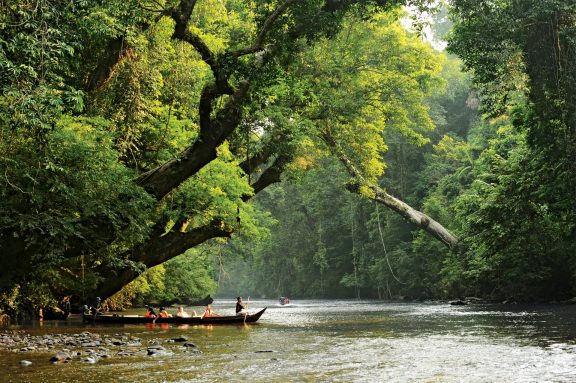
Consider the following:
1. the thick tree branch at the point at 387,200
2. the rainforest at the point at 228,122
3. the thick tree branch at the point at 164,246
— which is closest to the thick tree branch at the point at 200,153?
the rainforest at the point at 228,122

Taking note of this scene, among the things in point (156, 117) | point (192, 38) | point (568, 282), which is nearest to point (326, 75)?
point (156, 117)

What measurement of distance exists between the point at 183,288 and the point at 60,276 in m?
26.0

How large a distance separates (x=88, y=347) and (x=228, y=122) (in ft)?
19.4

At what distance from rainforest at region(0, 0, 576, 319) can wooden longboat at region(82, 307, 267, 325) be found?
0.83m

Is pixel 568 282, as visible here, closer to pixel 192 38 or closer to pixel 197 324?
pixel 197 324

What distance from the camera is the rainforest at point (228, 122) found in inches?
496

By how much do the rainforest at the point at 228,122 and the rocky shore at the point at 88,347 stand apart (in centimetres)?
169

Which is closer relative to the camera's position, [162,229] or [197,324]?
[162,229]

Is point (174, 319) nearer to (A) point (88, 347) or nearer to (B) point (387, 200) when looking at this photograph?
(A) point (88, 347)

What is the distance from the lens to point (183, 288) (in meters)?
45.8

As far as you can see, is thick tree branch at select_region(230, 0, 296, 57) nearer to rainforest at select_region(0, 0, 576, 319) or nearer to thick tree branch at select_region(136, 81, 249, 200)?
rainforest at select_region(0, 0, 576, 319)

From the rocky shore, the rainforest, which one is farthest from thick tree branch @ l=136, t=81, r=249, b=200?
the rocky shore

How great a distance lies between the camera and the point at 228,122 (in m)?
14.0

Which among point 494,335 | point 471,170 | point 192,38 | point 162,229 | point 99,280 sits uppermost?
point 471,170
